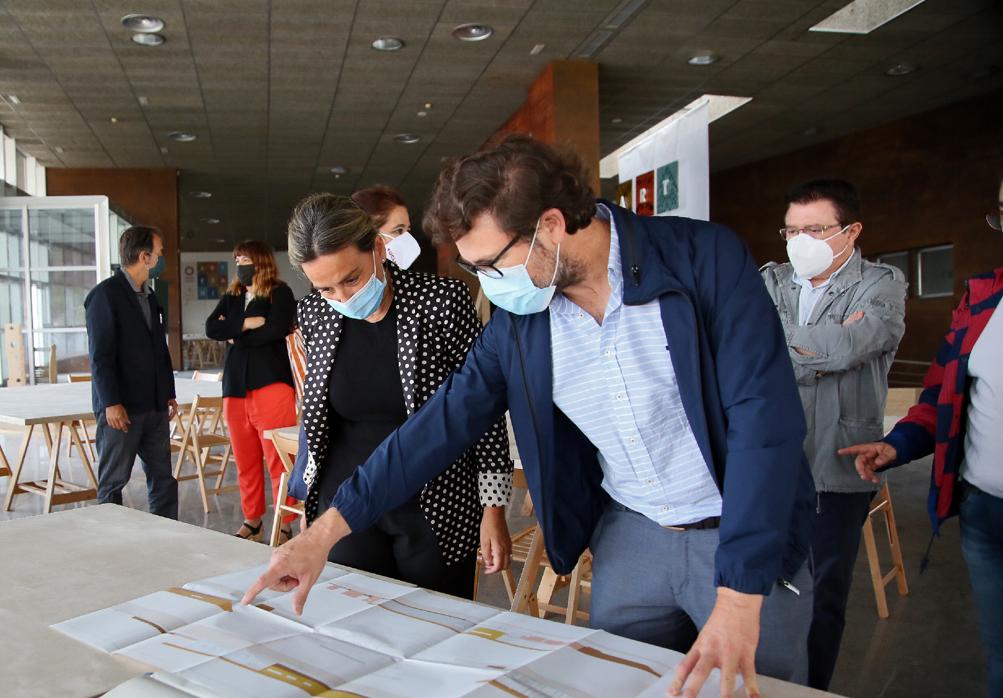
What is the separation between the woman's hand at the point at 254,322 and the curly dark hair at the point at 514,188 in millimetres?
3357

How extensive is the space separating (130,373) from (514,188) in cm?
351

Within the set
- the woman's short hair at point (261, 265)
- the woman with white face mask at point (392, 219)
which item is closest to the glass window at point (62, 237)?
the woman's short hair at point (261, 265)

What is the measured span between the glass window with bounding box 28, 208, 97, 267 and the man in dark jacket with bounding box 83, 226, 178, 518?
8.17 meters

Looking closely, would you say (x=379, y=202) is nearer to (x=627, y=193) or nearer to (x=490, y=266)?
(x=490, y=266)

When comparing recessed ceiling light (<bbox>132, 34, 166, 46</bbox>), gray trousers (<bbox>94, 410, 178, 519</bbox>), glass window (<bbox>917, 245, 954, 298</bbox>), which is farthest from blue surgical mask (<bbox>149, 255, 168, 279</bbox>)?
glass window (<bbox>917, 245, 954, 298</bbox>)

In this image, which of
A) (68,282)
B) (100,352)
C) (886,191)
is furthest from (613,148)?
(100,352)

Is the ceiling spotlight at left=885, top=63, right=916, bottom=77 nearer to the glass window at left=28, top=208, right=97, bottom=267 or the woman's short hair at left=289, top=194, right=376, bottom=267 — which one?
the woman's short hair at left=289, top=194, right=376, bottom=267

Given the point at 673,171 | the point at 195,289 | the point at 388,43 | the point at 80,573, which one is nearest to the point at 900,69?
the point at 673,171

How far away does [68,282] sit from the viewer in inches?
466

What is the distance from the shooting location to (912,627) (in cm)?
342

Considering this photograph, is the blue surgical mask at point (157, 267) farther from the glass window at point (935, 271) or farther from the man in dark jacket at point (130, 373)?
the glass window at point (935, 271)

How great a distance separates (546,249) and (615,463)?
0.37 m

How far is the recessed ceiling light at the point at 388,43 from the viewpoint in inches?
308

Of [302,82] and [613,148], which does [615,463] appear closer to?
[302,82]
